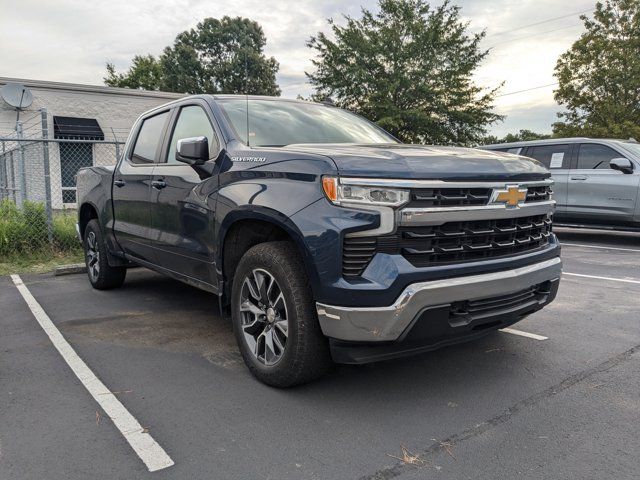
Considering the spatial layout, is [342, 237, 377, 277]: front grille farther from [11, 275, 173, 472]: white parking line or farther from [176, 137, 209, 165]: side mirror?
[176, 137, 209, 165]: side mirror

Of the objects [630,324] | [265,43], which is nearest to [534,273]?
[630,324]

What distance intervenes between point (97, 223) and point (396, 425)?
440 centimetres

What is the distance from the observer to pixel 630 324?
4.38m

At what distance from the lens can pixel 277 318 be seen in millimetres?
3105

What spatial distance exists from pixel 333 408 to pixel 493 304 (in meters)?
1.07

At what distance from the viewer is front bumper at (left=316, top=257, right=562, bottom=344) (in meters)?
2.64

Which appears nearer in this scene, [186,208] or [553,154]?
[186,208]

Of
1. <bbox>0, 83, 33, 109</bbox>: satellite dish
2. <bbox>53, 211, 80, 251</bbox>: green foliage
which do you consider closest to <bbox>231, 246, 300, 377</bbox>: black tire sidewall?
<bbox>53, 211, 80, 251</bbox>: green foliage

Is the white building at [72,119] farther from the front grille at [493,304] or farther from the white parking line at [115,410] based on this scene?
the front grille at [493,304]

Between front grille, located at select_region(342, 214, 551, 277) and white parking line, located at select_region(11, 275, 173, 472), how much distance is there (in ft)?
4.13

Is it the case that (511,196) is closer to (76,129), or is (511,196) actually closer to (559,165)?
(559,165)

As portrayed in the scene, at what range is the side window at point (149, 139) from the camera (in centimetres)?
470

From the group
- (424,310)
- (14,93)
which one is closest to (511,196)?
(424,310)

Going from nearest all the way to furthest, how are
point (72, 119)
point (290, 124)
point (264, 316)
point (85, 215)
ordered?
point (264, 316)
point (290, 124)
point (85, 215)
point (72, 119)
